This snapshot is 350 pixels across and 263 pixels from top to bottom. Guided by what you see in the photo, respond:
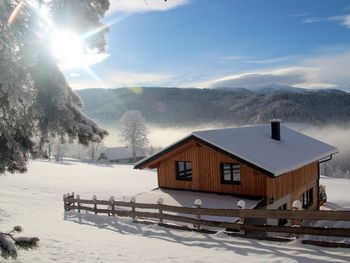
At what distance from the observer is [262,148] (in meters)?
21.3

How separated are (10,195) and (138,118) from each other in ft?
216

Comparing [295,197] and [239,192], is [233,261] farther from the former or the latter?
[295,197]

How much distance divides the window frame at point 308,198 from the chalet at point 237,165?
2.56 ft

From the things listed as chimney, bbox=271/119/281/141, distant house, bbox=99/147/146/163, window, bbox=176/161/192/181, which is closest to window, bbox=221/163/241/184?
window, bbox=176/161/192/181

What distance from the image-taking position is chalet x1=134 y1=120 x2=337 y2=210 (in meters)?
18.7

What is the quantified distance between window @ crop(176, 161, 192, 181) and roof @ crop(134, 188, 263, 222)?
0.89 metres

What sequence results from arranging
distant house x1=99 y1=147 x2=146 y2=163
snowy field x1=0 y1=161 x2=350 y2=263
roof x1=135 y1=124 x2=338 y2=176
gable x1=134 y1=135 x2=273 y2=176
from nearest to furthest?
snowy field x1=0 y1=161 x2=350 y2=263 < gable x1=134 y1=135 x2=273 y2=176 < roof x1=135 y1=124 x2=338 y2=176 < distant house x1=99 y1=147 x2=146 y2=163

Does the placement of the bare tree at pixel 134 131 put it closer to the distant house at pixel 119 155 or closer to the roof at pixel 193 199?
the distant house at pixel 119 155

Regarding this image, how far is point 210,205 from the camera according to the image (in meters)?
17.9

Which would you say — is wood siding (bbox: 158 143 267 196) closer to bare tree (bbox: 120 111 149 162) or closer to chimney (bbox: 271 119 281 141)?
chimney (bbox: 271 119 281 141)

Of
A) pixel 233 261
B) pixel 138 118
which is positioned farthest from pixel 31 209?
pixel 138 118

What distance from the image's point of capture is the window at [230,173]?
64.5ft

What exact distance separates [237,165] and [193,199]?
3185 mm

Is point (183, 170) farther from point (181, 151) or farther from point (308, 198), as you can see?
point (308, 198)
